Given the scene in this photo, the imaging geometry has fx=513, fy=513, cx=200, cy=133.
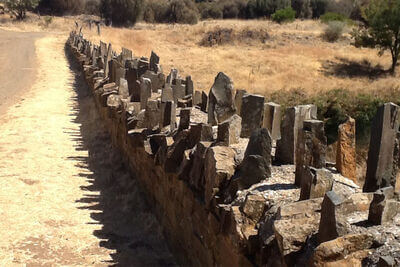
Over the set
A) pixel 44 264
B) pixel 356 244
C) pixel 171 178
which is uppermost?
pixel 356 244

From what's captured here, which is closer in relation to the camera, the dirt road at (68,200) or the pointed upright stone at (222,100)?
the dirt road at (68,200)

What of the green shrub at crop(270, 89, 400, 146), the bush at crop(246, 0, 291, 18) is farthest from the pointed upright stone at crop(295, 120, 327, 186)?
the bush at crop(246, 0, 291, 18)

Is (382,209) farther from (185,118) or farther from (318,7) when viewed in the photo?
(318,7)

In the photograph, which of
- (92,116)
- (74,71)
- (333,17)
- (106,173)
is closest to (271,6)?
(333,17)

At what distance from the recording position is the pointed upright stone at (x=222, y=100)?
604cm

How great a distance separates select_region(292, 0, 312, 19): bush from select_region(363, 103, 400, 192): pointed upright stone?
6571 cm

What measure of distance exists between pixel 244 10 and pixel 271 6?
3615mm

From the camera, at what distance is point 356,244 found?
2.72 meters

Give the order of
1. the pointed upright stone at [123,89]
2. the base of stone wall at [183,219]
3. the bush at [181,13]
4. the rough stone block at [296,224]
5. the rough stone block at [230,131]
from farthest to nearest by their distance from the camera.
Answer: the bush at [181,13], the pointed upright stone at [123,89], the rough stone block at [230,131], the base of stone wall at [183,219], the rough stone block at [296,224]

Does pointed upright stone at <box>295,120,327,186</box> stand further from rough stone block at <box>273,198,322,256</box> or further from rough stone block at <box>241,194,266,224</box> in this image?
rough stone block at <box>273,198,322,256</box>

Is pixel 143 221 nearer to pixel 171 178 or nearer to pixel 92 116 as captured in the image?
pixel 171 178

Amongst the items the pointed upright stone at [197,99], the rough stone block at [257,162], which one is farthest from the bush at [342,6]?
the rough stone block at [257,162]

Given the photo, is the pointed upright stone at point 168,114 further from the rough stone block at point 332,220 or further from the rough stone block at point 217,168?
the rough stone block at point 332,220

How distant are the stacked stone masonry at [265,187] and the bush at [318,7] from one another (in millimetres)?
64865
